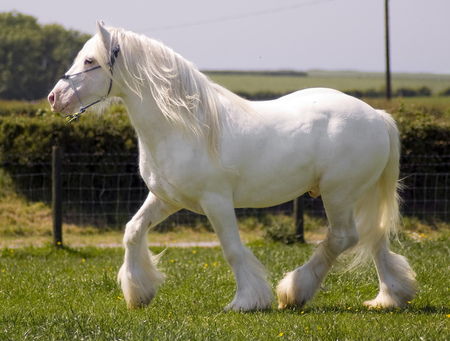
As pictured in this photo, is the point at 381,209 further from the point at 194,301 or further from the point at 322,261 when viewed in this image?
the point at 194,301

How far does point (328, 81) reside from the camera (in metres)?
33.2

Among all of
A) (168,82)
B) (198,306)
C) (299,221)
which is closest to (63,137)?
(299,221)

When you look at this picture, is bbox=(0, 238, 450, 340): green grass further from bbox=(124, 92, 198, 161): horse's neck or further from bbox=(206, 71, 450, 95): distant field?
bbox=(206, 71, 450, 95): distant field

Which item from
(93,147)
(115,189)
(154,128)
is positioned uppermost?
(154,128)

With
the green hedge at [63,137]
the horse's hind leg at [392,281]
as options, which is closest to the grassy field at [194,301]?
the horse's hind leg at [392,281]

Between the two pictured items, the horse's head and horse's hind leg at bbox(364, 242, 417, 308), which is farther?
horse's hind leg at bbox(364, 242, 417, 308)

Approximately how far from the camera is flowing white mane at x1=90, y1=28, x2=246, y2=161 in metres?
4.39

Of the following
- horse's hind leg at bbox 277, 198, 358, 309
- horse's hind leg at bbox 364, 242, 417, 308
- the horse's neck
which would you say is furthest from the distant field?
the horse's neck

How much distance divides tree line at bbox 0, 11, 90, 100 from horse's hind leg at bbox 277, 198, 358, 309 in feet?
87.5

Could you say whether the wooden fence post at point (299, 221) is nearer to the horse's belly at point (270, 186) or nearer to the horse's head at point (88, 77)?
the horse's belly at point (270, 186)

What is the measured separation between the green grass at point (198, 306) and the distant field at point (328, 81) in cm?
2231

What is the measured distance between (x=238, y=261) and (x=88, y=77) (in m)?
1.72

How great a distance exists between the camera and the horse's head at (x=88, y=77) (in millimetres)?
4348

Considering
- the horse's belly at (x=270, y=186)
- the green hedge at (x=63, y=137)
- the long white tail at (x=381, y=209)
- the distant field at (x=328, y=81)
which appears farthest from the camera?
the distant field at (x=328, y=81)
